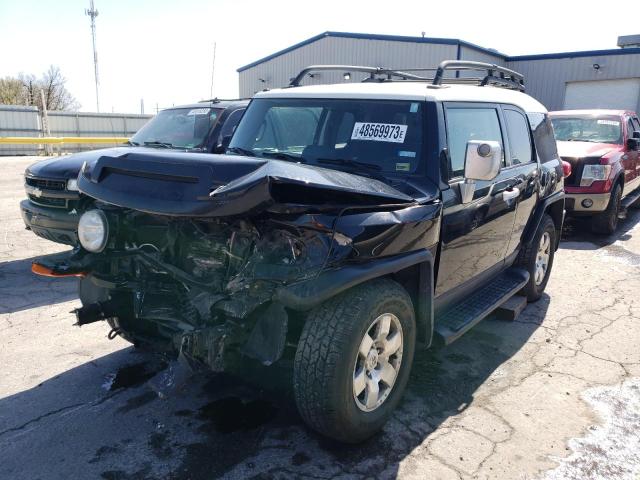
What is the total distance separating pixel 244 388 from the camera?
362cm

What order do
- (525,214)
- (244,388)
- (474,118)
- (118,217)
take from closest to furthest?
(118,217), (244,388), (474,118), (525,214)

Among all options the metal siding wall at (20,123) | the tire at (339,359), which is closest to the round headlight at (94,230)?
the tire at (339,359)

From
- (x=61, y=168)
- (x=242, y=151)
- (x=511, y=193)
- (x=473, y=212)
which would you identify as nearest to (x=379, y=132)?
(x=473, y=212)

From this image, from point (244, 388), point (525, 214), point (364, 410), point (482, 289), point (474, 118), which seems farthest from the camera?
point (525, 214)

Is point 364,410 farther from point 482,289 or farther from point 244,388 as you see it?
point 482,289

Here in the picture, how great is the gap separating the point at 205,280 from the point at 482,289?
256 cm

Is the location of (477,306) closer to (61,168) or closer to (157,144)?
(61,168)

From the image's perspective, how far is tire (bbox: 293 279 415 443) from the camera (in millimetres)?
2658

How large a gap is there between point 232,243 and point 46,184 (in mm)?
3931

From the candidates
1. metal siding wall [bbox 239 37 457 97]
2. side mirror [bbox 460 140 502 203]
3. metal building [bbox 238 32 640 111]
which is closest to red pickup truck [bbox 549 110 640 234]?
side mirror [bbox 460 140 502 203]

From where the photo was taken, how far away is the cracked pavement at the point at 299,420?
285 centimetres

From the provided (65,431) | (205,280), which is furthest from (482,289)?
(65,431)

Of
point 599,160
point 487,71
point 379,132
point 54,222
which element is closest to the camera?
point 379,132

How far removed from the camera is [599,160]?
27.1 ft
